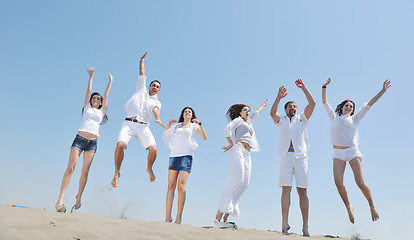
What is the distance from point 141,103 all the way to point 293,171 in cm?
376

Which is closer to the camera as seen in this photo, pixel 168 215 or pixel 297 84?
pixel 168 215

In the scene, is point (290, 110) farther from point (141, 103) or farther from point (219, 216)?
point (141, 103)

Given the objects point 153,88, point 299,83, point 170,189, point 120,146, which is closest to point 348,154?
point 299,83

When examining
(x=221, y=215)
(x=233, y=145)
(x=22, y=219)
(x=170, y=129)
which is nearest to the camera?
(x=22, y=219)

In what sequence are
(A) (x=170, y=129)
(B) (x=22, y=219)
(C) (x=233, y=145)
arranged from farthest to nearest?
(A) (x=170, y=129) → (C) (x=233, y=145) → (B) (x=22, y=219)

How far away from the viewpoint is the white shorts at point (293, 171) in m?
7.61

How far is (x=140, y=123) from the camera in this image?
8484 millimetres

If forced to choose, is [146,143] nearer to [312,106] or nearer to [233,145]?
[233,145]

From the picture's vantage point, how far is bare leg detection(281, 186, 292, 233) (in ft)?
24.4

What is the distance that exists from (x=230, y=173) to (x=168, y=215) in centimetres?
155

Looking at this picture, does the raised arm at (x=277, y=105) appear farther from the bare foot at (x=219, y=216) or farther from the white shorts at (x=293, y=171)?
the bare foot at (x=219, y=216)

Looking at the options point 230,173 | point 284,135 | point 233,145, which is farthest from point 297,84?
point 230,173

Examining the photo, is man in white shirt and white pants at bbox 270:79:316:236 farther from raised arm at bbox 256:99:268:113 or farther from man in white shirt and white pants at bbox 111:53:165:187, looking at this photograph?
man in white shirt and white pants at bbox 111:53:165:187

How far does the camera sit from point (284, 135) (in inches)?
313
